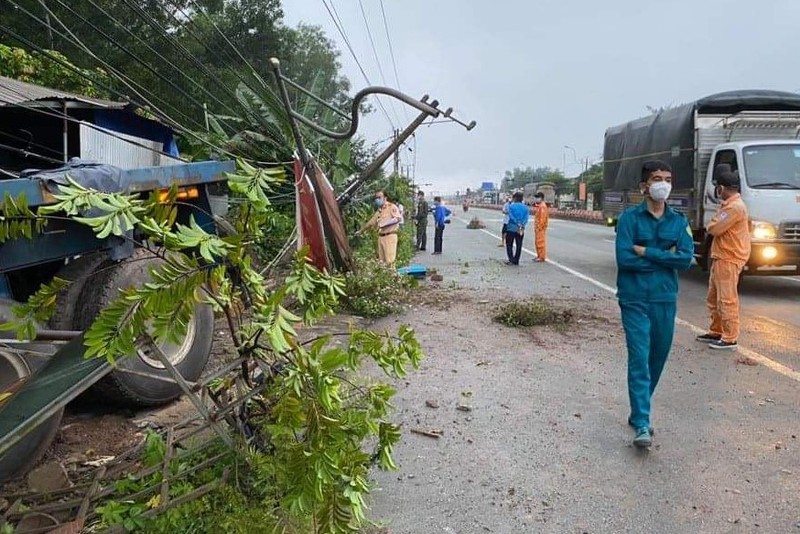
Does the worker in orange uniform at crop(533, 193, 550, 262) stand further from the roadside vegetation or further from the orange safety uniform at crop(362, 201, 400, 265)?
the roadside vegetation

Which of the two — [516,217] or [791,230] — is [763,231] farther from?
[516,217]

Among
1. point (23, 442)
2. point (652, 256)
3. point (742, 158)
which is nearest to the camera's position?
point (23, 442)

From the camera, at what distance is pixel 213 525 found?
272 centimetres

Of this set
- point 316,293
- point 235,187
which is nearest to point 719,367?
point 316,293

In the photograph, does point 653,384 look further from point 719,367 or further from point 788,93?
point 788,93

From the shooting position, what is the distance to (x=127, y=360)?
4.16 meters

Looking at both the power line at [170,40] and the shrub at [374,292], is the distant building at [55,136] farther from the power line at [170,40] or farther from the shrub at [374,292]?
the shrub at [374,292]

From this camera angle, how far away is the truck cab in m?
9.03

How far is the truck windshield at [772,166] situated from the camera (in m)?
9.49

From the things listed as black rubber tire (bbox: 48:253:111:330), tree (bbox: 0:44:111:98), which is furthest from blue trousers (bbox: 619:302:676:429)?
tree (bbox: 0:44:111:98)

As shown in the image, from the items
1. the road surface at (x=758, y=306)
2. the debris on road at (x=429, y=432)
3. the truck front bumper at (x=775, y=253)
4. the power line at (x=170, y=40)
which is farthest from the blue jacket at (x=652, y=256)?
the truck front bumper at (x=775, y=253)

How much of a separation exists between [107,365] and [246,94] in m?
11.4

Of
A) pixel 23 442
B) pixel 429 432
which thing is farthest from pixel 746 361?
pixel 23 442

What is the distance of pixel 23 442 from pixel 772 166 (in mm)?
10295
